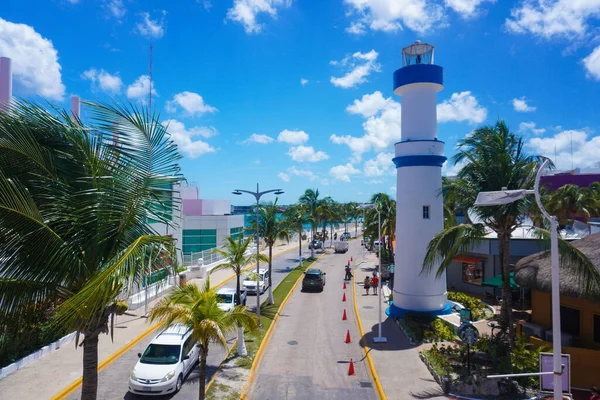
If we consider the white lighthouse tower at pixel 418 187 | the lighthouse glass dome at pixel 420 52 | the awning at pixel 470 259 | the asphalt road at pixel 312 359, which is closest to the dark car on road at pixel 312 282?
the asphalt road at pixel 312 359

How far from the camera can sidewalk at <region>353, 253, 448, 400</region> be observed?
1338 cm

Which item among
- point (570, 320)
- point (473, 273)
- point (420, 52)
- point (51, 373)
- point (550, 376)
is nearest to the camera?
point (550, 376)

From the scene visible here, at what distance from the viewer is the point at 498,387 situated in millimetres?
12969

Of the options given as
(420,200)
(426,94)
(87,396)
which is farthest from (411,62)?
(87,396)

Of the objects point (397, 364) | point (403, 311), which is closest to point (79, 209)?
point (397, 364)

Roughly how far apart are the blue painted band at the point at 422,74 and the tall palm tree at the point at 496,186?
24.4ft

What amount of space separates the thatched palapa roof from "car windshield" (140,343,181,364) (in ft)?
42.7

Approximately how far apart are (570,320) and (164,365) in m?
Result: 15.9

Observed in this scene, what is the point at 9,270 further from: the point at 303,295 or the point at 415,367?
the point at 303,295

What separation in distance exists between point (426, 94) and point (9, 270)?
21134 mm

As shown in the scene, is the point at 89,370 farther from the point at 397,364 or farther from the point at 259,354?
the point at 397,364

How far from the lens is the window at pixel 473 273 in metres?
28.4

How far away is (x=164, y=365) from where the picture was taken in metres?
13.3

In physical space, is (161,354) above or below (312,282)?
below
